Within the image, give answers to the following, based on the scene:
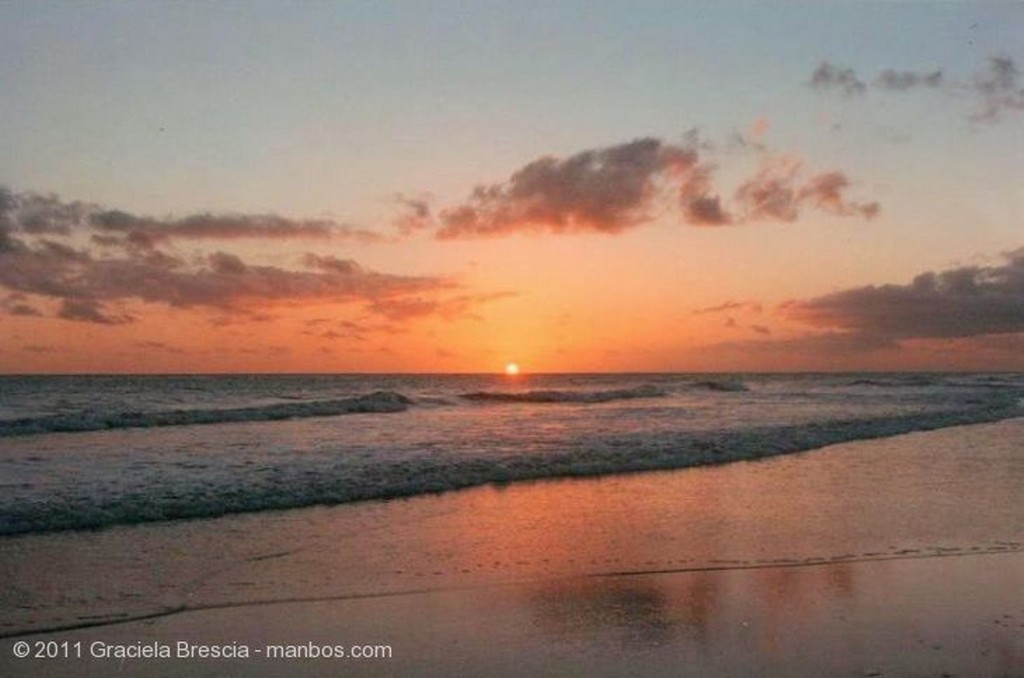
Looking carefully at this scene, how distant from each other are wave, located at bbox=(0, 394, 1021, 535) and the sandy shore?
0.76m

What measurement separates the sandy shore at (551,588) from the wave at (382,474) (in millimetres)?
757

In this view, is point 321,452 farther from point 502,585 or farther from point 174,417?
point 174,417

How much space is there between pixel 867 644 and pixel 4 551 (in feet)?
28.5

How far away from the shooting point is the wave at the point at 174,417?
90.6 feet

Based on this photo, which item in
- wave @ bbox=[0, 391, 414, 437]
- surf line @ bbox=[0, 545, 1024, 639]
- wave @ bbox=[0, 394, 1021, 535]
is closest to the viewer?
surf line @ bbox=[0, 545, 1024, 639]

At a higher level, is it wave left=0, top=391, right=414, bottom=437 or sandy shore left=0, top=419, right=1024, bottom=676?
wave left=0, top=391, right=414, bottom=437

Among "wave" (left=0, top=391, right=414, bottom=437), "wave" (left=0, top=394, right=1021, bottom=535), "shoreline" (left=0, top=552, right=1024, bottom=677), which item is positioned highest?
"wave" (left=0, top=391, right=414, bottom=437)

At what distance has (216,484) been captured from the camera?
13.7 metres

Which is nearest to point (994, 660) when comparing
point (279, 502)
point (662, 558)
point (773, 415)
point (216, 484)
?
point (662, 558)

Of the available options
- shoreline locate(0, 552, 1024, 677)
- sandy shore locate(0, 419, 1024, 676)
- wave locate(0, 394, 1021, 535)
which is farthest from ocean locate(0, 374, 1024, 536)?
shoreline locate(0, 552, 1024, 677)

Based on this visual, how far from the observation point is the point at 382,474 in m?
14.7

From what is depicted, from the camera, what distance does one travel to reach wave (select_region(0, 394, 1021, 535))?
1154 centimetres

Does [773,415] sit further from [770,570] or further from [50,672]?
[50,672]

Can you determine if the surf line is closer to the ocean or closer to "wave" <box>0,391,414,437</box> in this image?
the ocean
